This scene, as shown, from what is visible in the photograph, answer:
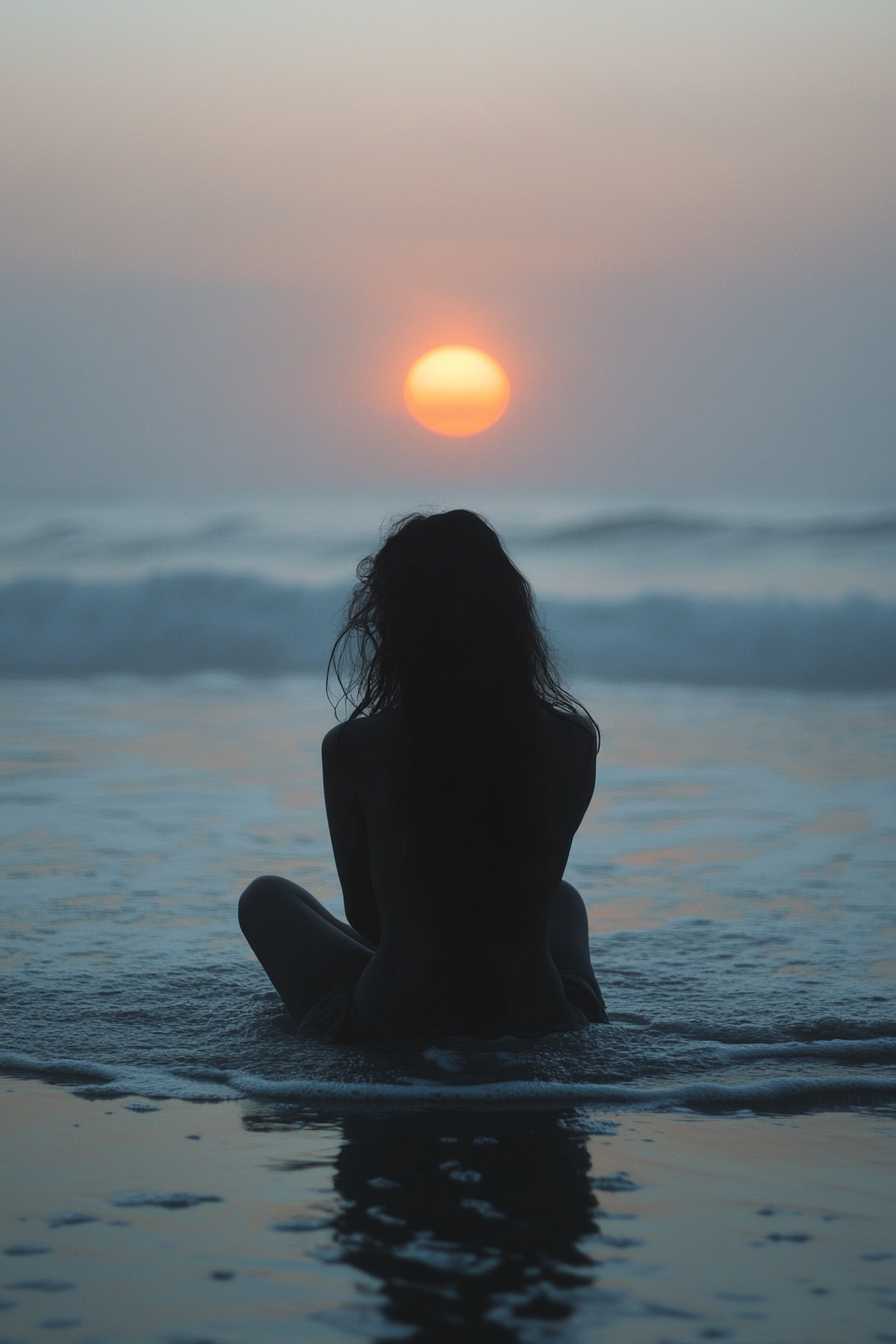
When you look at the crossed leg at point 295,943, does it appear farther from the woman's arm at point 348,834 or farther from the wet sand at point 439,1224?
the wet sand at point 439,1224

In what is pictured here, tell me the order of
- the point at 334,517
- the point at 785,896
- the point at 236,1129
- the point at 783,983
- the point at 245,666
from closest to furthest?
the point at 236,1129, the point at 783,983, the point at 785,896, the point at 245,666, the point at 334,517

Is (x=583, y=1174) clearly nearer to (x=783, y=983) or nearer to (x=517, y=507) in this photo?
(x=783, y=983)

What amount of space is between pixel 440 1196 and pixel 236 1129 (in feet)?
1.68

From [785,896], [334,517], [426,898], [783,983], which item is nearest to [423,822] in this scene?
[426,898]

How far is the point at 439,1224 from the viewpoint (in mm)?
1980

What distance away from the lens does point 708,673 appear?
39.5ft

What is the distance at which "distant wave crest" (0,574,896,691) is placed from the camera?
12281mm

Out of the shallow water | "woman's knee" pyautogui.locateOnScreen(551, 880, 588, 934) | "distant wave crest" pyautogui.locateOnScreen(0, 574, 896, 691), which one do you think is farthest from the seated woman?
"distant wave crest" pyautogui.locateOnScreen(0, 574, 896, 691)

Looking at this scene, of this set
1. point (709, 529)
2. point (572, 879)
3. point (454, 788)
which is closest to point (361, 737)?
point (454, 788)

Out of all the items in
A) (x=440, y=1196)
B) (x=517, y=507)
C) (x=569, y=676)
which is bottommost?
(x=440, y=1196)

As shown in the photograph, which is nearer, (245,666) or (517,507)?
(245,666)

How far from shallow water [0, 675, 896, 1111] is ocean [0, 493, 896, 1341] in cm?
1

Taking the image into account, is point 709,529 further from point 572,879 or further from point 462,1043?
point 462,1043

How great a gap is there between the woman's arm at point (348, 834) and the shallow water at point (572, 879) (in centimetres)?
29
